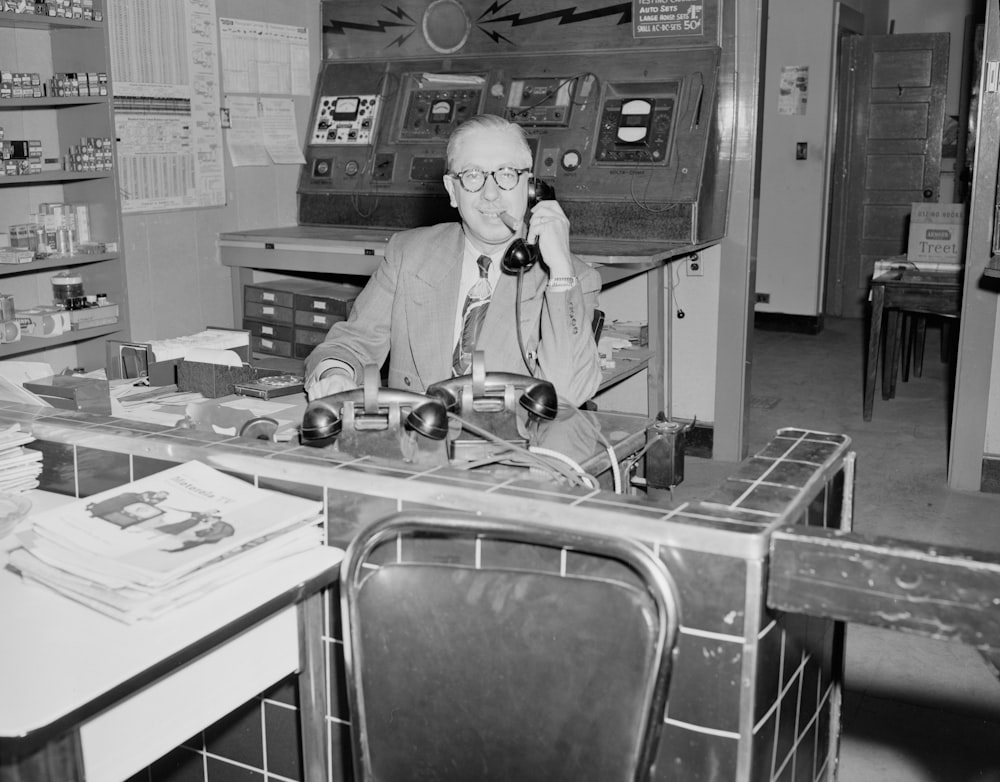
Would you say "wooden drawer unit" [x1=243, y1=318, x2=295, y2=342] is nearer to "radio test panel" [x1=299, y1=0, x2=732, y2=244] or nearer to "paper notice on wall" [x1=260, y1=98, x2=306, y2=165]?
"radio test panel" [x1=299, y1=0, x2=732, y2=244]

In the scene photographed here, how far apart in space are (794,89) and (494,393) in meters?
6.38

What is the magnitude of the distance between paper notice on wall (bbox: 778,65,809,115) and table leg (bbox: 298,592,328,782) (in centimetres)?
688

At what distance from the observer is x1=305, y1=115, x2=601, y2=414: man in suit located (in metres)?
2.53

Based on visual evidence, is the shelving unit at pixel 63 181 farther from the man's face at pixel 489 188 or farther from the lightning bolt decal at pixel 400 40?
the man's face at pixel 489 188

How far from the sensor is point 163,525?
1.39 metres

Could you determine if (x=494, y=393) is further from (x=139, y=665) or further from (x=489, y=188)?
(x=139, y=665)

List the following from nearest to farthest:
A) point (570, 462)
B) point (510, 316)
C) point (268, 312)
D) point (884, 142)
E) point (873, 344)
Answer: point (570, 462)
point (510, 316)
point (268, 312)
point (873, 344)
point (884, 142)

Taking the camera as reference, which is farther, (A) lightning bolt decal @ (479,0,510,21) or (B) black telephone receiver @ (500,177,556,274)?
(A) lightning bolt decal @ (479,0,510,21)

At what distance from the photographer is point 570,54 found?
457 centimetres

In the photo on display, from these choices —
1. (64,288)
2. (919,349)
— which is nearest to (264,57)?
(64,288)

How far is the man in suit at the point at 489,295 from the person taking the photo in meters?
2.53

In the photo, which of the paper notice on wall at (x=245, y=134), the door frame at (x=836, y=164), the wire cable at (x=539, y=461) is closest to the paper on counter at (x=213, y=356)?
the wire cable at (x=539, y=461)

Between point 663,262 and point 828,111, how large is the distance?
3.90 meters

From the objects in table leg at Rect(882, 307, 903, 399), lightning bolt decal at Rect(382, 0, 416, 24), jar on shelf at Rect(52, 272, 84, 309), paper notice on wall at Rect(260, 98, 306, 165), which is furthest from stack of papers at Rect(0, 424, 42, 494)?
table leg at Rect(882, 307, 903, 399)
